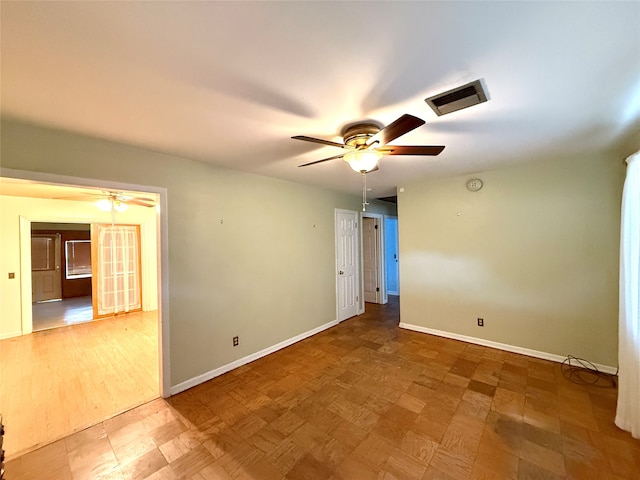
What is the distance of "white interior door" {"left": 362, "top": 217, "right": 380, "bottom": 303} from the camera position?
5.89 metres

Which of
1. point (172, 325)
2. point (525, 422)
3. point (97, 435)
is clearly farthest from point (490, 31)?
point (97, 435)

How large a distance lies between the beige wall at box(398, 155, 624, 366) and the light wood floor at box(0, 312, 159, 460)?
157 inches

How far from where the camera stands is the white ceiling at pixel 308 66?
3.21 feet

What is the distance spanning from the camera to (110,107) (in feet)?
5.36

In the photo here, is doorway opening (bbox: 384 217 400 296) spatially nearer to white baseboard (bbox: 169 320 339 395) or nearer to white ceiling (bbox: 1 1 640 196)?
white baseboard (bbox: 169 320 339 395)

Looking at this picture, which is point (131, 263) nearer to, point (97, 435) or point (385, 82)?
point (97, 435)

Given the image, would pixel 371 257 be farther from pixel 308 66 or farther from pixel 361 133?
pixel 308 66

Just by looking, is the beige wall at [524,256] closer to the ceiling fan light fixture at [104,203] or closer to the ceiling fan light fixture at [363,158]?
the ceiling fan light fixture at [363,158]

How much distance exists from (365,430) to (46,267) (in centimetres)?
956

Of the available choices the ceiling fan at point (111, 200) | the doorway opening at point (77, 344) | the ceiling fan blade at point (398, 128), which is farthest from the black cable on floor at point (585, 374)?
the ceiling fan at point (111, 200)

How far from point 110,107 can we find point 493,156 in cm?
352

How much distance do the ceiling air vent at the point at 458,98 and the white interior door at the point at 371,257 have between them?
4256 mm

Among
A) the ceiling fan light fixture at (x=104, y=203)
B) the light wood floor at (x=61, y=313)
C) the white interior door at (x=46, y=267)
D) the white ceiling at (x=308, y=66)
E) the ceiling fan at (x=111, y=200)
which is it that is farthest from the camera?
the white interior door at (x=46, y=267)

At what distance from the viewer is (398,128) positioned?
5.00 feet
